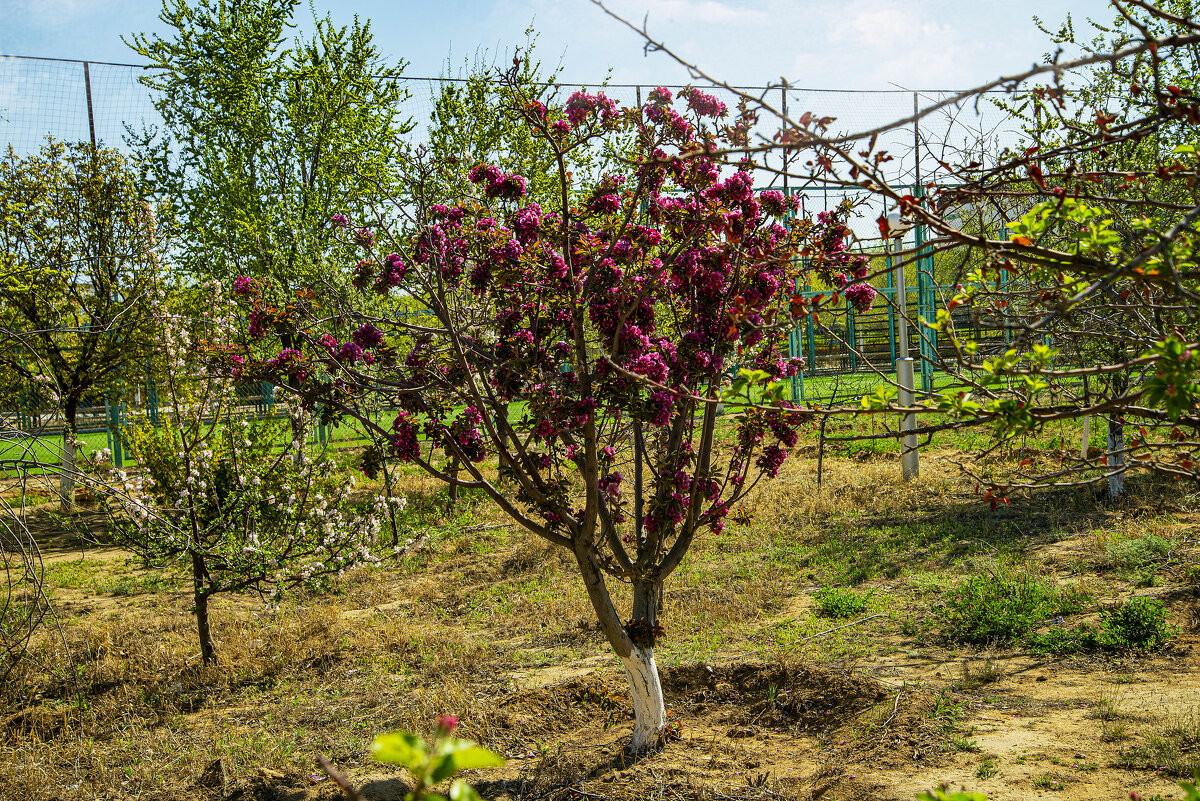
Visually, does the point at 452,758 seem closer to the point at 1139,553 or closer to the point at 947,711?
the point at 947,711

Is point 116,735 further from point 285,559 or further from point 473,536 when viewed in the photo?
point 473,536

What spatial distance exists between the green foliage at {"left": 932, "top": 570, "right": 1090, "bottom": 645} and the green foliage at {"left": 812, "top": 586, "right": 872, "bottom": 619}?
484 millimetres

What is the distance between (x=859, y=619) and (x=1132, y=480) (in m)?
4.56

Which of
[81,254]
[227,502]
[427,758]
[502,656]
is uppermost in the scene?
[81,254]

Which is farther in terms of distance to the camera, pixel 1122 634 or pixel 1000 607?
pixel 1000 607

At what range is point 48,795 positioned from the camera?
3.65 meters

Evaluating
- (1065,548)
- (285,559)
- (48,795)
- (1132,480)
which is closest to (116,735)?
(48,795)

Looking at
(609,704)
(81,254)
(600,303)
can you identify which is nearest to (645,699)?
(609,704)

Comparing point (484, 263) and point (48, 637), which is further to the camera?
point (48, 637)

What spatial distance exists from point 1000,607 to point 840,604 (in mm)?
990

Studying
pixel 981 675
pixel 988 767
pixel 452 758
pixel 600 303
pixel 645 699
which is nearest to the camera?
pixel 452 758

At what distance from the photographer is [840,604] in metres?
5.70

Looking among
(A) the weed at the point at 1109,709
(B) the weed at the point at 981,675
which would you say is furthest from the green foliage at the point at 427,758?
(B) the weed at the point at 981,675

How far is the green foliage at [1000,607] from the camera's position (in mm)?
5004
